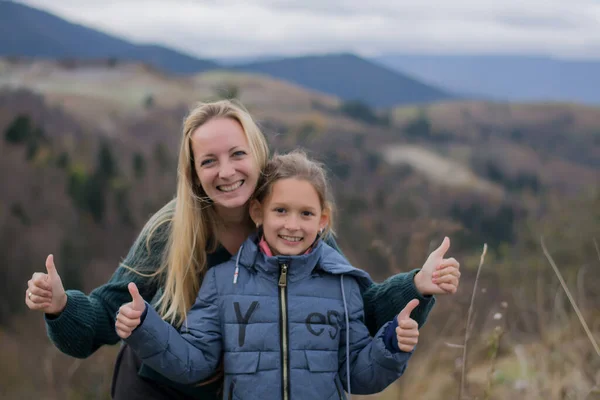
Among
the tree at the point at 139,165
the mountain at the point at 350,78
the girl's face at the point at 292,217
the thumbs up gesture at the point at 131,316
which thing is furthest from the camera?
Answer: the mountain at the point at 350,78

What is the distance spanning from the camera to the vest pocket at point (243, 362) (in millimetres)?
1981

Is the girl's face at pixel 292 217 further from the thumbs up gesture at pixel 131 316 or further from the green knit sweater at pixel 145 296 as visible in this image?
the thumbs up gesture at pixel 131 316

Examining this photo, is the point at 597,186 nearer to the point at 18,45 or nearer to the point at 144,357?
the point at 144,357

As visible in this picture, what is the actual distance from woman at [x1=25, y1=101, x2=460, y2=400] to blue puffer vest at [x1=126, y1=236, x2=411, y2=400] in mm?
163

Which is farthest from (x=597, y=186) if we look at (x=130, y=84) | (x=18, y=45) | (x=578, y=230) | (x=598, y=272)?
(x=18, y=45)

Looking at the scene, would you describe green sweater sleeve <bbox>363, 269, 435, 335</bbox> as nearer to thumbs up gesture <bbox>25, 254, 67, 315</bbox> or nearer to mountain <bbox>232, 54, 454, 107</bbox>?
thumbs up gesture <bbox>25, 254, 67, 315</bbox>

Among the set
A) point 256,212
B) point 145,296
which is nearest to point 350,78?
point 145,296

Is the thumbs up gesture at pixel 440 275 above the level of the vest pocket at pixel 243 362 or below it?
above

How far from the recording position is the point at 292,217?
2.11 m

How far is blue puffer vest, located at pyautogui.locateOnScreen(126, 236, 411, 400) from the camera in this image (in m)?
1.97

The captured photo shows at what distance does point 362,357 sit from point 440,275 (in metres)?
0.32

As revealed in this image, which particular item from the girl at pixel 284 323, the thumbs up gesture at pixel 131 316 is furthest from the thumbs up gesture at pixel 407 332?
the thumbs up gesture at pixel 131 316

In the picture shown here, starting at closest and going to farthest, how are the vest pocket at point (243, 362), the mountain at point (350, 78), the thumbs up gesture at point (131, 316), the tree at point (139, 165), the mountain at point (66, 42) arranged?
the thumbs up gesture at point (131, 316) → the vest pocket at point (243, 362) → the tree at point (139, 165) → the mountain at point (66, 42) → the mountain at point (350, 78)

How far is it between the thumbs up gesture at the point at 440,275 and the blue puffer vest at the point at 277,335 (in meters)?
0.19
